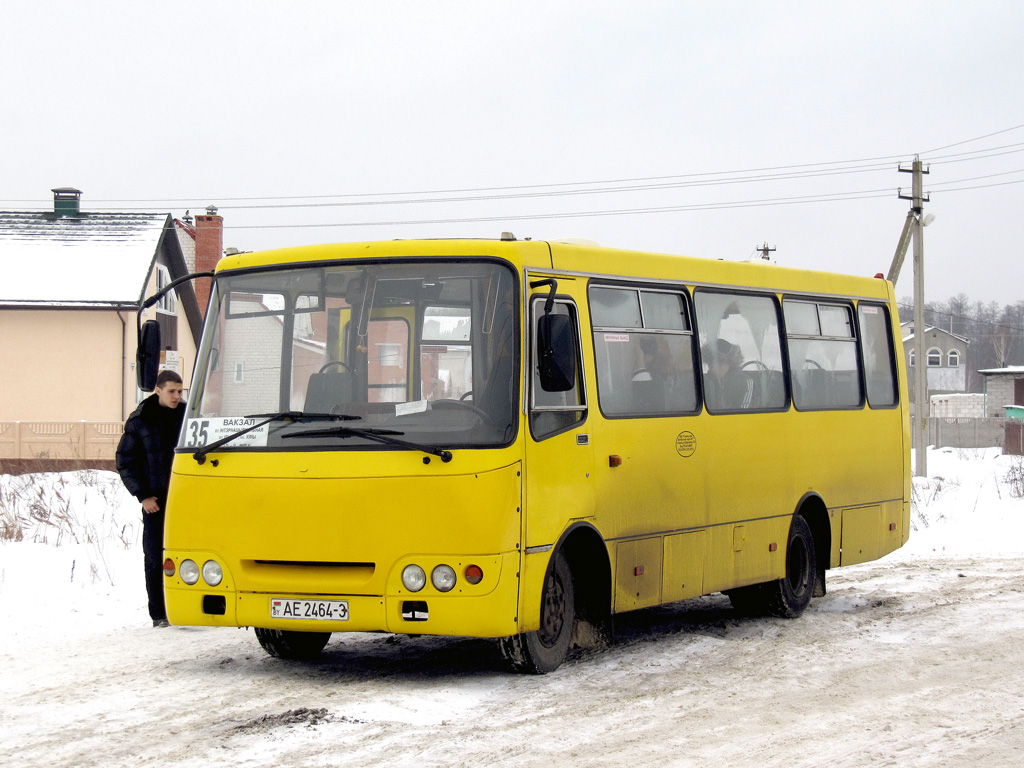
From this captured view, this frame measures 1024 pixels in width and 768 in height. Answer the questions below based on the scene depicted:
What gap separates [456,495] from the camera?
7863mm

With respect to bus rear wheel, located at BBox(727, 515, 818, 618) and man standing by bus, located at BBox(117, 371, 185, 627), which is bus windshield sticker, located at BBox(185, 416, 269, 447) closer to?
man standing by bus, located at BBox(117, 371, 185, 627)

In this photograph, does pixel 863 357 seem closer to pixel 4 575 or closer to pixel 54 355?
pixel 4 575

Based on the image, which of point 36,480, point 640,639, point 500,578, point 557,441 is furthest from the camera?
point 36,480

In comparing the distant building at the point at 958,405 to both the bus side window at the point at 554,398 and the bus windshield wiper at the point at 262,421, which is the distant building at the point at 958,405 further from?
the bus windshield wiper at the point at 262,421

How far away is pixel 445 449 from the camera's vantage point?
7957 mm

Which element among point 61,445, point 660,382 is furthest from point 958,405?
point 660,382

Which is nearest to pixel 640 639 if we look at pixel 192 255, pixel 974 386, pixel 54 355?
pixel 54 355

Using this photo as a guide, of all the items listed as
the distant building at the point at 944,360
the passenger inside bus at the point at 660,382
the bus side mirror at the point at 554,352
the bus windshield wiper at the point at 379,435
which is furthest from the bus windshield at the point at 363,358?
the distant building at the point at 944,360

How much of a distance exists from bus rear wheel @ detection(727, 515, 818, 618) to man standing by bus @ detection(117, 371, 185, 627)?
15.4 ft

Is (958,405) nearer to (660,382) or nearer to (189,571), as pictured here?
(660,382)

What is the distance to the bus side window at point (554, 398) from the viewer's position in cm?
827

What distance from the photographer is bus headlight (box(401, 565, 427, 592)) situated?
788 centimetres

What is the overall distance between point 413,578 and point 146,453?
11.4 ft

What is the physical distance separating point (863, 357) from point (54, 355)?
3359 centimetres
